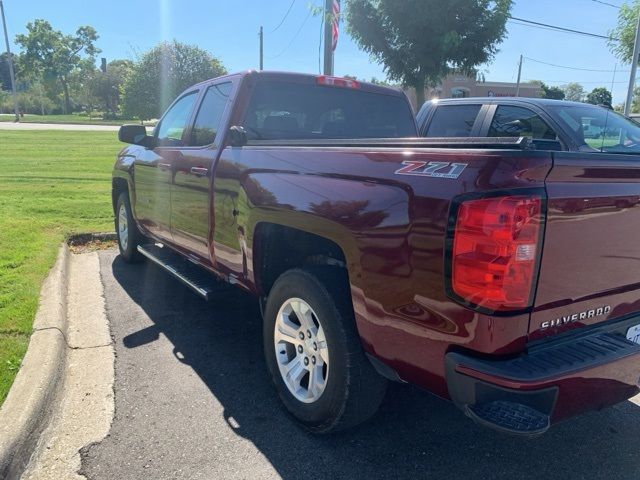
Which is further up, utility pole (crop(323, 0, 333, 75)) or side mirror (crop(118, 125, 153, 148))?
utility pole (crop(323, 0, 333, 75))

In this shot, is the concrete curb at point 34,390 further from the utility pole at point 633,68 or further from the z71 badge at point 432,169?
the utility pole at point 633,68

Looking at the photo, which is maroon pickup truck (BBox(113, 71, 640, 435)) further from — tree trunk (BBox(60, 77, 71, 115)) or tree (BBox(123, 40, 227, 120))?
→ tree trunk (BBox(60, 77, 71, 115))

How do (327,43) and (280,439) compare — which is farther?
(327,43)

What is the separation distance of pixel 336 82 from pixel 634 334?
9.34 ft

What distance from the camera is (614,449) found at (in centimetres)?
284

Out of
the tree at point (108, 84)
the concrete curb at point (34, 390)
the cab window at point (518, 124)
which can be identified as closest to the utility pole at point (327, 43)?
the cab window at point (518, 124)

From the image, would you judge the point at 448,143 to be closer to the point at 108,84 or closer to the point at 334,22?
the point at 334,22

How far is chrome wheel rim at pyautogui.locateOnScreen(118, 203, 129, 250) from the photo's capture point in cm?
615

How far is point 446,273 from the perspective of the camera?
203cm

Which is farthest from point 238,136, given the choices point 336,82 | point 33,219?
point 33,219

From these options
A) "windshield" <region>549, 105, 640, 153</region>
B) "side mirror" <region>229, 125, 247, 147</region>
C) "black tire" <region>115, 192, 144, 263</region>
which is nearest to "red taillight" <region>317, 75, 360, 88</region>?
"side mirror" <region>229, 125, 247, 147</region>

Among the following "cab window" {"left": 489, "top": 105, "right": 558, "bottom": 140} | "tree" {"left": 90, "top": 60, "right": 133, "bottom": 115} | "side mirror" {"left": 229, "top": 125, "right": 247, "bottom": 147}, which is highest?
"tree" {"left": 90, "top": 60, "right": 133, "bottom": 115}

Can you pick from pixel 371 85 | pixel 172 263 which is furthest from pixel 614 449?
pixel 172 263

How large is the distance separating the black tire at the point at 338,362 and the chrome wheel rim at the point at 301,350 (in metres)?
0.07
